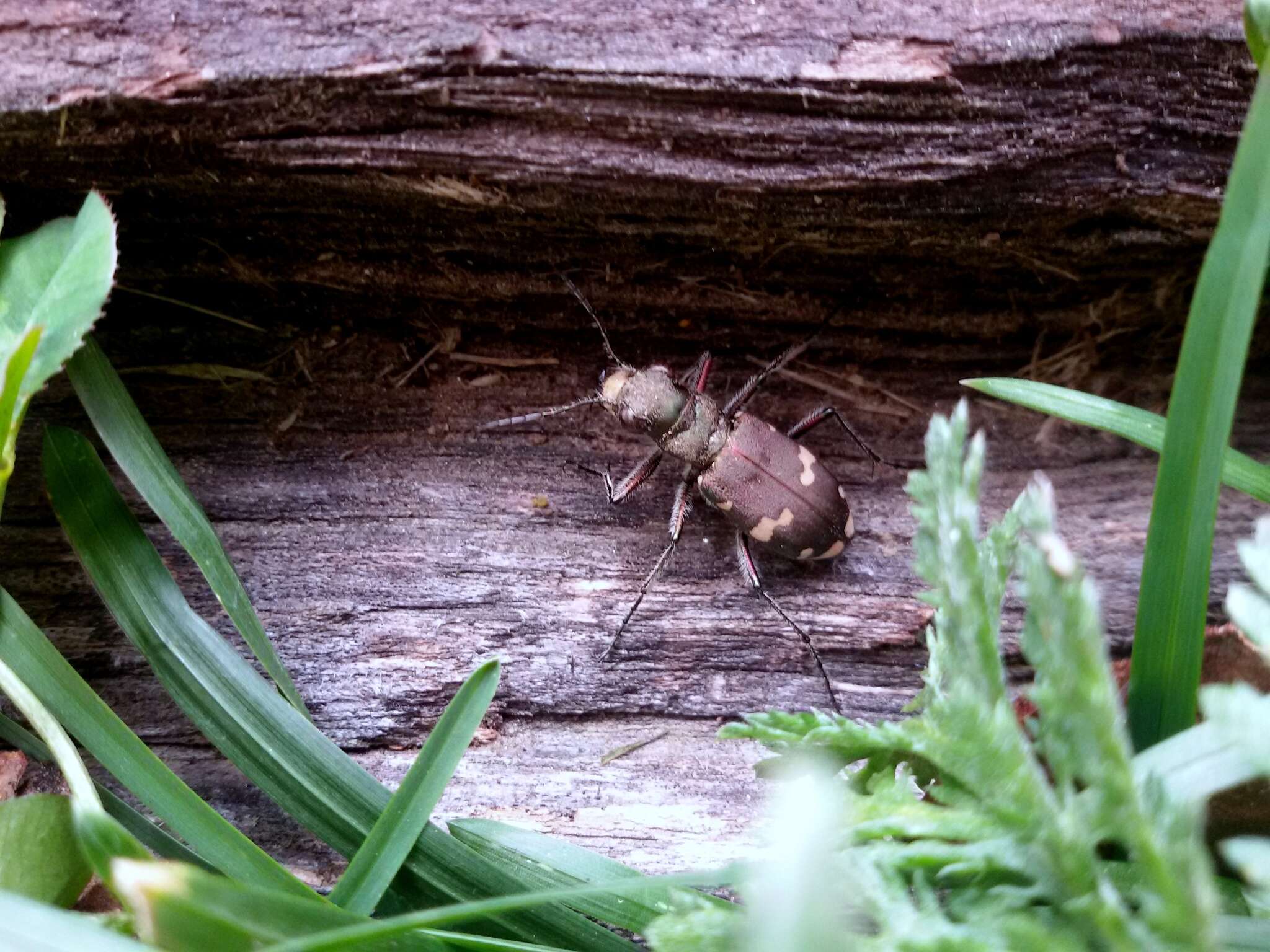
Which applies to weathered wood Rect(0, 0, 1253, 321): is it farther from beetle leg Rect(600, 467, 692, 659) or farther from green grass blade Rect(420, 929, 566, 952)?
green grass blade Rect(420, 929, 566, 952)

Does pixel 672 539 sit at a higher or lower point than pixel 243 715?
higher

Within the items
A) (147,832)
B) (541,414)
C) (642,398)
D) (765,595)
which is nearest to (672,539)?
(765,595)

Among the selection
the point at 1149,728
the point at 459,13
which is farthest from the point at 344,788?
the point at 459,13

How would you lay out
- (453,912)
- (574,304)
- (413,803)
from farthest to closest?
(574,304)
(413,803)
(453,912)

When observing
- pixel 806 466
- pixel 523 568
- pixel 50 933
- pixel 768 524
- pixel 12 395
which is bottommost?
pixel 50 933

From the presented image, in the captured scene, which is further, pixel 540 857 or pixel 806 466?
pixel 806 466

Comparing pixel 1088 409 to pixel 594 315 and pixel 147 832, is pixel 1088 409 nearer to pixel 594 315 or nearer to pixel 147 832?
pixel 594 315

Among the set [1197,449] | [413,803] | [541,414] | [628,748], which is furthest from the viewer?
[541,414]
